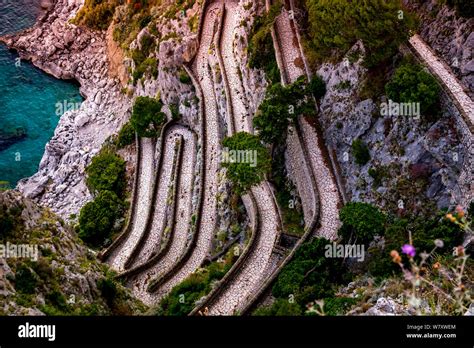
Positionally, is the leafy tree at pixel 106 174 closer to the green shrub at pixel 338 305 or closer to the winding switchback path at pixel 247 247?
the winding switchback path at pixel 247 247

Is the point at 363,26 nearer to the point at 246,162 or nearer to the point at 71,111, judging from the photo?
the point at 246,162

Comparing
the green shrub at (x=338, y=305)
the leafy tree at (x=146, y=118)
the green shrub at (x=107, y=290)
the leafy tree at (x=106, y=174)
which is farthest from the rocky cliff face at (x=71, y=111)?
the green shrub at (x=338, y=305)

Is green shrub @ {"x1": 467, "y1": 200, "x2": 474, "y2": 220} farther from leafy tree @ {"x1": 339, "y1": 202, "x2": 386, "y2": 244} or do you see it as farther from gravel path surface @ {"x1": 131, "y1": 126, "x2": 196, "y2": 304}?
gravel path surface @ {"x1": 131, "y1": 126, "x2": 196, "y2": 304}

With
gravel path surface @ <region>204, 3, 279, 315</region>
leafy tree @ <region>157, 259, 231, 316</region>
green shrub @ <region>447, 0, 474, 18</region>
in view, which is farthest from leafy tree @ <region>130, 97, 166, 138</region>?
green shrub @ <region>447, 0, 474, 18</region>

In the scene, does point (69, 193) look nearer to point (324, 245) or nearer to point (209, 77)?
point (209, 77)

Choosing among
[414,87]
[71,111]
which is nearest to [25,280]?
[414,87]
